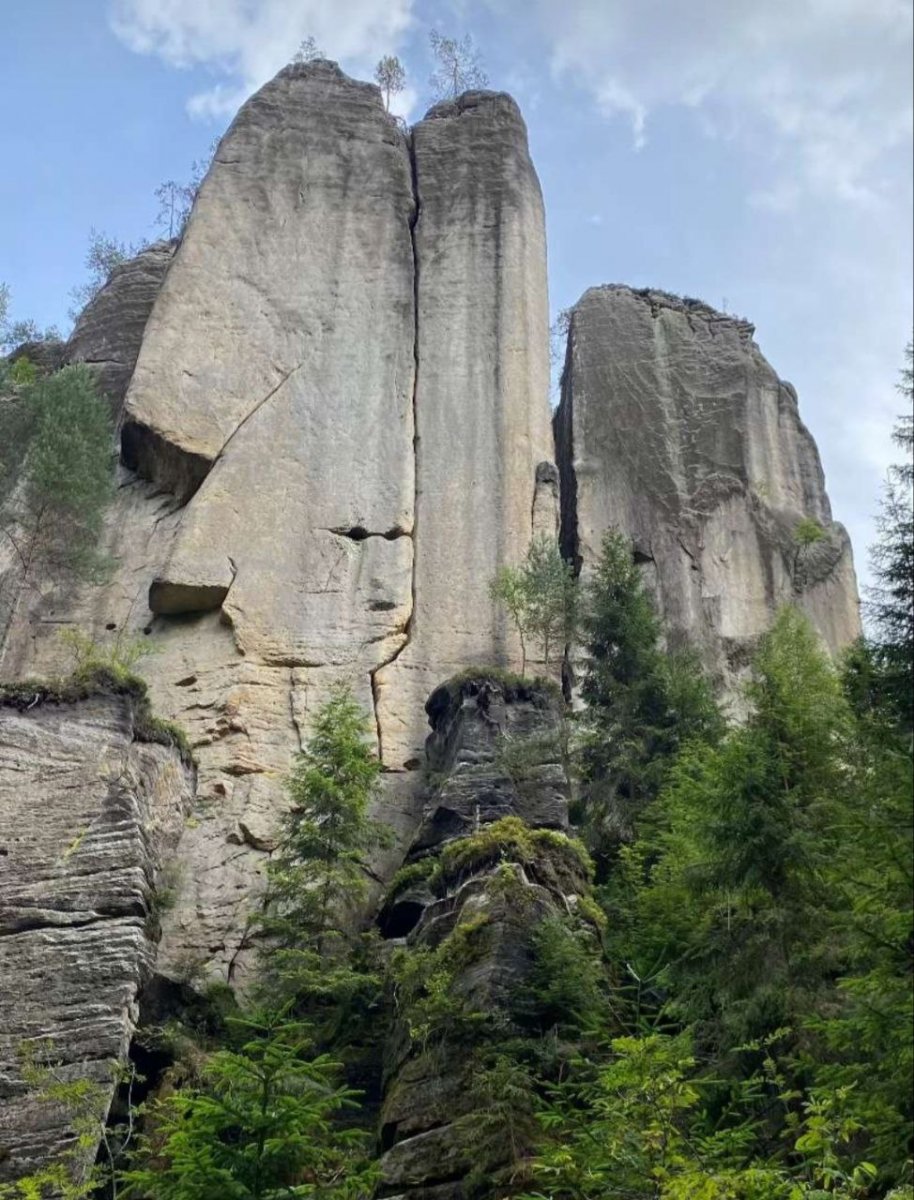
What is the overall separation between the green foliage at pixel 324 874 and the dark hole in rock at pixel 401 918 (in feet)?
1.66

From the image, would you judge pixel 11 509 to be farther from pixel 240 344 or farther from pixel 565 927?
pixel 565 927

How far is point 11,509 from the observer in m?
28.3

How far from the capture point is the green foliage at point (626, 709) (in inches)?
845

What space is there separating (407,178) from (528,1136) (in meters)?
27.1

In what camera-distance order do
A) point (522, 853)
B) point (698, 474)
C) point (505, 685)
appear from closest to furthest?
1. point (522, 853)
2. point (505, 685)
3. point (698, 474)

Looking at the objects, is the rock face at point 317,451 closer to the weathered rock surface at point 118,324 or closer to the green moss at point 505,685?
the green moss at point 505,685

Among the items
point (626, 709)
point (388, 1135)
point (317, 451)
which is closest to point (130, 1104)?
Result: point (388, 1135)

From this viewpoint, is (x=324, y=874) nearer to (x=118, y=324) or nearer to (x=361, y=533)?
(x=361, y=533)

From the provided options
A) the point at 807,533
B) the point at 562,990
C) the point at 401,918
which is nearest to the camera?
the point at 562,990

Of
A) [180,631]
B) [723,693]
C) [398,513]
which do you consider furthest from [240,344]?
[723,693]

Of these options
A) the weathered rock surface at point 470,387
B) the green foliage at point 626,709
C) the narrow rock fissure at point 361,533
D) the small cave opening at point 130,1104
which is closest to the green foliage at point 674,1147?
the small cave opening at point 130,1104

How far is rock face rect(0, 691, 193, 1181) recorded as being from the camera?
1537 centimetres

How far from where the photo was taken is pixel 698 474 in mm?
32938

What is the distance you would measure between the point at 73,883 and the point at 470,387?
16.8 meters
